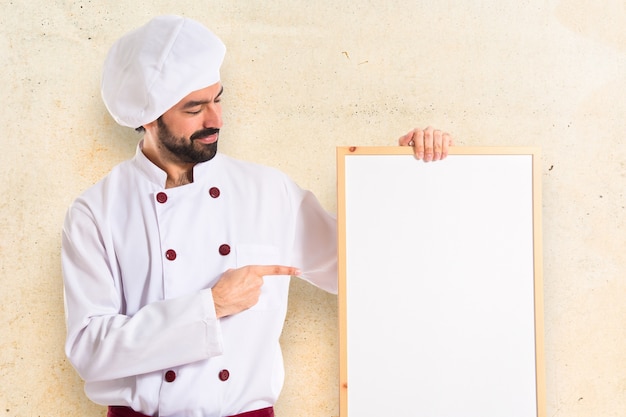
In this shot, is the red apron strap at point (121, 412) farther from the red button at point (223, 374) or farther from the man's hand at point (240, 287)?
the man's hand at point (240, 287)

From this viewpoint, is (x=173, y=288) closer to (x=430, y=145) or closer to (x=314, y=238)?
(x=314, y=238)

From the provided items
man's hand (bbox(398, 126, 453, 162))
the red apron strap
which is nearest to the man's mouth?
man's hand (bbox(398, 126, 453, 162))

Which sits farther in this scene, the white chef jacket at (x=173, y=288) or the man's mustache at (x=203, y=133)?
the man's mustache at (x=203, y=133)

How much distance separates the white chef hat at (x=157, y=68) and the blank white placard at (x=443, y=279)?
44 cm

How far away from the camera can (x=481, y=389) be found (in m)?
2.02

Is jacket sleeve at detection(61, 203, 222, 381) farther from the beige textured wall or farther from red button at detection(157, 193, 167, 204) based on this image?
the beige textured wall

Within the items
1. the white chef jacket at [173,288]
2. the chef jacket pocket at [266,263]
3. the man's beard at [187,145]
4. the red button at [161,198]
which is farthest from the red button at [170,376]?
the man's beard at [187,145]

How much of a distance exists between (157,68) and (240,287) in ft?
1.98

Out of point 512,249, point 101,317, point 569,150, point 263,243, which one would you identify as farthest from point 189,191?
point 569,150

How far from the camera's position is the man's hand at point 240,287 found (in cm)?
194

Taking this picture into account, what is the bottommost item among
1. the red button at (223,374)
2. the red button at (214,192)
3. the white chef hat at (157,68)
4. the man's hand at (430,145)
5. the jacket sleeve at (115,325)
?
the red button at (223,374)

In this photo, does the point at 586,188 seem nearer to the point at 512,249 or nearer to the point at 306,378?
the point at 512,249

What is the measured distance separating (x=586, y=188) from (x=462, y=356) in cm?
84


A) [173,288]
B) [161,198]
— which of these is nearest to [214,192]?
[161,198]
